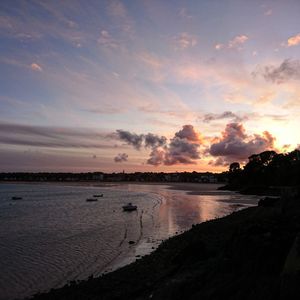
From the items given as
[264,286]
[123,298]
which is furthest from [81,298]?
[264,286]

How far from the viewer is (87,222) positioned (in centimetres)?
4722

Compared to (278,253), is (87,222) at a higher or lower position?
lower

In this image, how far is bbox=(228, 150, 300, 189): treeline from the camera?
453ft

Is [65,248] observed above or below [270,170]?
below

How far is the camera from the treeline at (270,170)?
453ft

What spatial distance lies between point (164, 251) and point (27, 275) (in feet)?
27.5

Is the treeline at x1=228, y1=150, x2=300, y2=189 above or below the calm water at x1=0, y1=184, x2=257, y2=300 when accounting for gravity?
above

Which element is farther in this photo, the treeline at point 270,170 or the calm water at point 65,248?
the treeline at point 270,170

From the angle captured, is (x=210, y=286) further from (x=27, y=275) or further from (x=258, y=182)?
(x=258, y=182)

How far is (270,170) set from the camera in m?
146

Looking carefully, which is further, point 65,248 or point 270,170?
point 270,170

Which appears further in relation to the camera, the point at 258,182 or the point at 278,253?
the point at 258,182

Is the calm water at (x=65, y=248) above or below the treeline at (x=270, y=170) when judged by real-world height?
below

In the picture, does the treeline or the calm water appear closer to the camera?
the calm water
